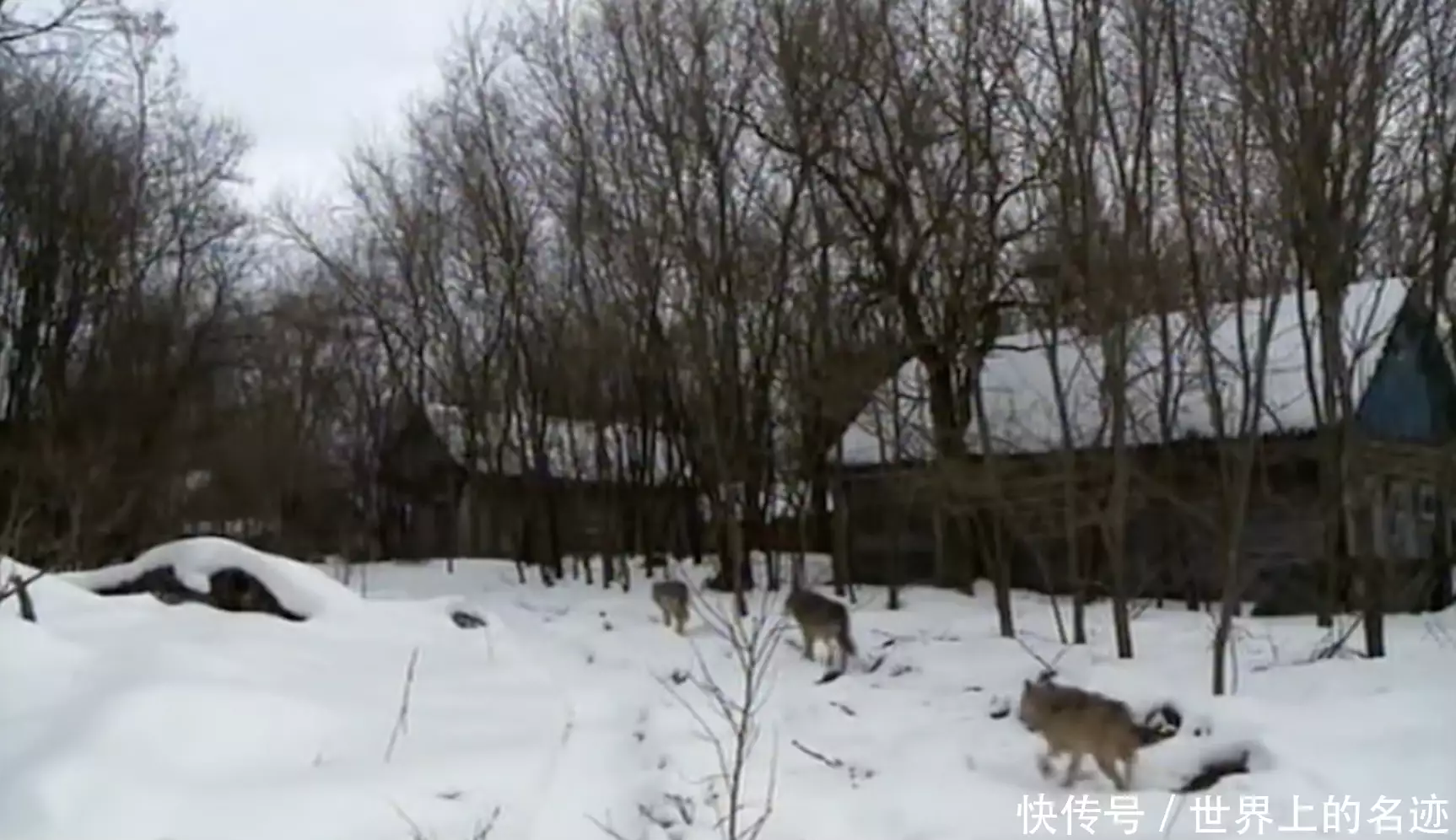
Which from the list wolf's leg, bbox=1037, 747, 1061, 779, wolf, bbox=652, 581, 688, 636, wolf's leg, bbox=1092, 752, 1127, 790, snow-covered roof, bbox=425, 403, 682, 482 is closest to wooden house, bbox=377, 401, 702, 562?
snow-covered roof, bbox=425, 403, 682, 482

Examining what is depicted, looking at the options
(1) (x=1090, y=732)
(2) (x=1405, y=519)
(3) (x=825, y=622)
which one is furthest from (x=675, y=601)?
(2) (x=1405, y=519)

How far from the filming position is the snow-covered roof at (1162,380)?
13.4m

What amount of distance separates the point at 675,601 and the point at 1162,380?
20.7ft

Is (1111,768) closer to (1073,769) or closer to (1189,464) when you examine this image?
(1073,769)

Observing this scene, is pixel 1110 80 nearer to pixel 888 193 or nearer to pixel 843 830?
pixel 888 193

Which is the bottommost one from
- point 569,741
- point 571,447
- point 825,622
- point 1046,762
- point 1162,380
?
point 1046,762

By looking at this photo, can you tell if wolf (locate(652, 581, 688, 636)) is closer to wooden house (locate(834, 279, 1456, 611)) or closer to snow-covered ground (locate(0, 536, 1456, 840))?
wooden house (locate(834, 279, 1456, 611))

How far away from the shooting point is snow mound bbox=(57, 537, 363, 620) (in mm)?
10695

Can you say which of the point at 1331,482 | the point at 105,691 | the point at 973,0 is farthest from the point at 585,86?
the point at 105,691

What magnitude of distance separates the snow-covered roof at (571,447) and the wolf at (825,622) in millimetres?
13497

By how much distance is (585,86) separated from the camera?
76.0ft

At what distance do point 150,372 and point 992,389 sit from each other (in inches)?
670

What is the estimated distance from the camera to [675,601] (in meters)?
16.4

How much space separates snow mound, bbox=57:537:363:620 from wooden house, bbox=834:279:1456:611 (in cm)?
665
